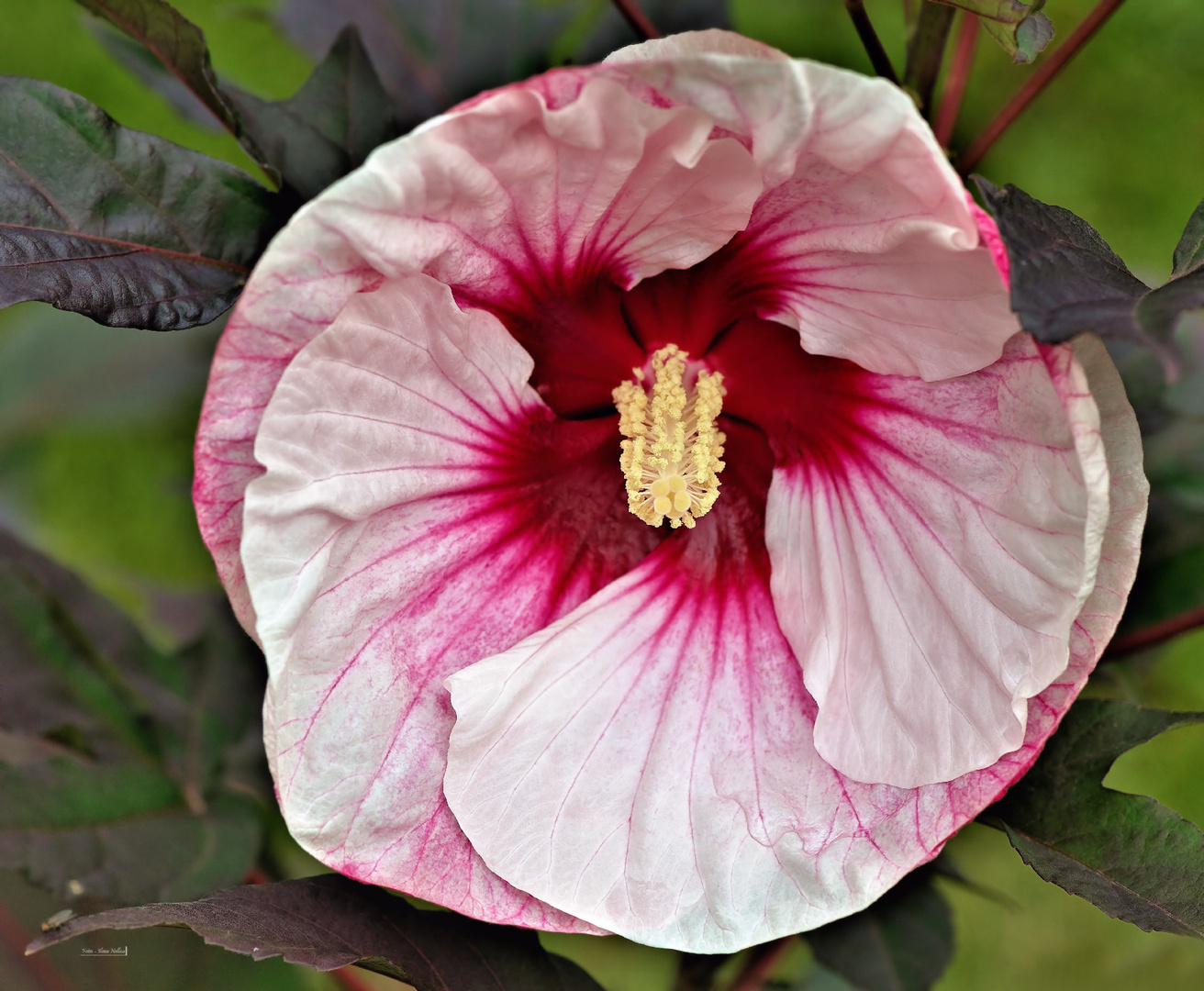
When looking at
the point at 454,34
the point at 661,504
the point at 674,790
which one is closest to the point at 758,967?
the point at 674,790

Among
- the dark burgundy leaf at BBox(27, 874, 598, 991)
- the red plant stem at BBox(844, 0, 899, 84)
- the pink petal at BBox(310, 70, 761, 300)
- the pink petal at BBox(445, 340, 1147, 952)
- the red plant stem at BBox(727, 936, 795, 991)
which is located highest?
the red plant stem at BBox(844, 0, 899, 84)

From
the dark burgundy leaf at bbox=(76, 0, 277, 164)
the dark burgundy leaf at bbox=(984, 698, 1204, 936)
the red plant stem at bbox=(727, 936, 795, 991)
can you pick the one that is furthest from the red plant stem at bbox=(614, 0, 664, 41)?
the red plant stem at bbox=(727, 936, 795, 991)

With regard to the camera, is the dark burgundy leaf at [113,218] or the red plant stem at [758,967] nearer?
the dark burgundy leaf at [113,218]

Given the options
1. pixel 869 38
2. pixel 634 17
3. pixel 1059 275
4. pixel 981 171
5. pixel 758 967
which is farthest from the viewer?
pixel 981 171

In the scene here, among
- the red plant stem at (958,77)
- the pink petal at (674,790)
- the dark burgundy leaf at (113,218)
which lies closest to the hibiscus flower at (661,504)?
the pink petal at (674,790)

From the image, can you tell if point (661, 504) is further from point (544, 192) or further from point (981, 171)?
point (981, 171)

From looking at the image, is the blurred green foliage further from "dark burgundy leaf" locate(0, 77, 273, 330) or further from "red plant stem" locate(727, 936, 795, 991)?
"dark burgundy leaf" locate(0, 77, 273, 330)

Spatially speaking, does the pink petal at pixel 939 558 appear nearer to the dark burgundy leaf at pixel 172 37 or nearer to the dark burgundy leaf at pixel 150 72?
the dark burgundy leaf at pixel 172 37
